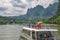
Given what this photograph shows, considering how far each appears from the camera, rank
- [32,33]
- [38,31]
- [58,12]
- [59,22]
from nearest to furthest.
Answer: [38,31] → [32,33] → [59,22] → [58,12]

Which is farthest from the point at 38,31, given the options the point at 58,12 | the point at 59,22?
the point at 58,12

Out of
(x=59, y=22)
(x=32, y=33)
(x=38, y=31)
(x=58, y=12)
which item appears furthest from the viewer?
(x=58, y=12)

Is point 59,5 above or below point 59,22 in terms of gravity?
above

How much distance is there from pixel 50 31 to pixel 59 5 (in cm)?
13295

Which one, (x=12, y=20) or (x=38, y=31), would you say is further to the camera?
(x=12, y=20)

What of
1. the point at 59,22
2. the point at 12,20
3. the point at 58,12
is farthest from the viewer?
the point at 12,20

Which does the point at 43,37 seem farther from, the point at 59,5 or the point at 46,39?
the point at 59,5

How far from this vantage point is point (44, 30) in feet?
74.7

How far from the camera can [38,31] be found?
22.6 metres

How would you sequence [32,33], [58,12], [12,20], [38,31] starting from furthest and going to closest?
1. [12,20]
2. [58,12]
3. [32,33]
4. [38,31]

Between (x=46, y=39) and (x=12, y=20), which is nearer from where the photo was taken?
(x=46, y=39)

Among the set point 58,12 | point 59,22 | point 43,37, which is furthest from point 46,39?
point 58,12

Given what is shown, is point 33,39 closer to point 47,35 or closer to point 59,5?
point 47,35

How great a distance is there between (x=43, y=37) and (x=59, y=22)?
341 feet
